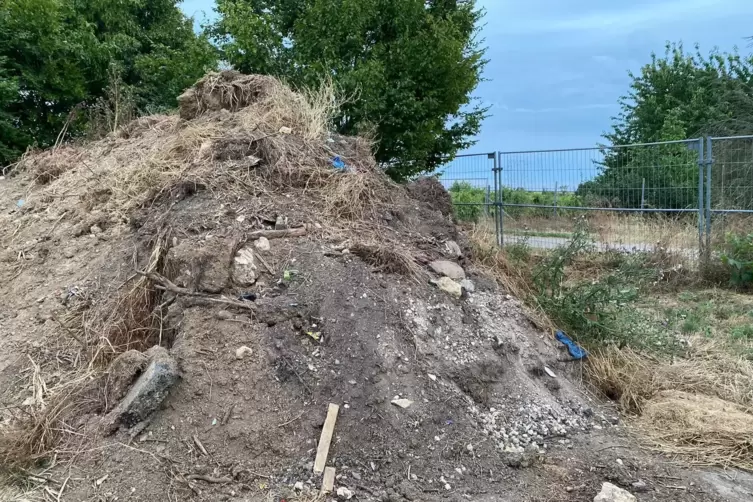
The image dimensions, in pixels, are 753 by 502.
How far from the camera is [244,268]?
13.9 feet

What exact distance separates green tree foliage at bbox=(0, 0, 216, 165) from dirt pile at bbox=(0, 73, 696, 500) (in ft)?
20.0

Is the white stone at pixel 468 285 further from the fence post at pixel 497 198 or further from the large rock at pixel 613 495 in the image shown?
the fence post at pixel 497 198

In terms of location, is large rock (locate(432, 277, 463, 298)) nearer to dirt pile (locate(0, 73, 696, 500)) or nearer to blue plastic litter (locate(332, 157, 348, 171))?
dirt pile (locate(0, 73, 696, 500))

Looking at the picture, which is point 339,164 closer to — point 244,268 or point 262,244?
point 262,244

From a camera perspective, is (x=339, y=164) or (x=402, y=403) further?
(x=339, y=164)

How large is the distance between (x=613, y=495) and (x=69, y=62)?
1302 centimetres

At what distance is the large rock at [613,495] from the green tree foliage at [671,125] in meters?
6.12

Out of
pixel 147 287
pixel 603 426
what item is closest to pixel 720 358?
pixel 603 426

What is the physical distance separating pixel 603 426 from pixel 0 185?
821 cm

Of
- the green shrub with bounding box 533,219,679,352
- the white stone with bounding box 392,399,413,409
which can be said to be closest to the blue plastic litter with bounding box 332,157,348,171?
the green shrub with bounding box 533,219,679,352

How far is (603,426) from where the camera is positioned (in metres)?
4.05

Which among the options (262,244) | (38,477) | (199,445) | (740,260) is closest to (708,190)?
(740,260)

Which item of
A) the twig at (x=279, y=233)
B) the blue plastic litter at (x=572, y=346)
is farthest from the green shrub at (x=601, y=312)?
the twig at (x=279, y=233)

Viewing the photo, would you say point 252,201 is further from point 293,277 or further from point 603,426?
point 603,426
